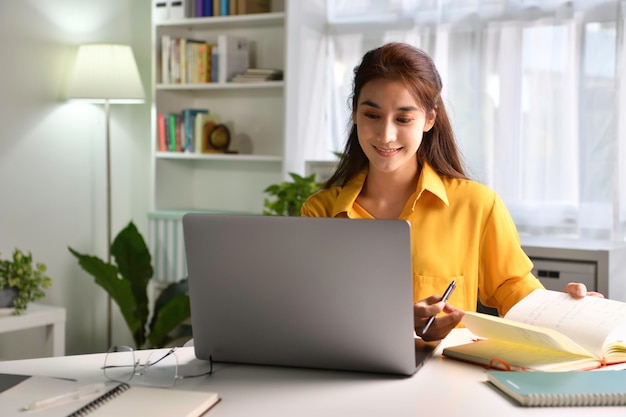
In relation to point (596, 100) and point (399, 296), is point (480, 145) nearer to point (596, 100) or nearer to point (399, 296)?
point (596, 100)

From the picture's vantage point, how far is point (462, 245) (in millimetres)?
2020

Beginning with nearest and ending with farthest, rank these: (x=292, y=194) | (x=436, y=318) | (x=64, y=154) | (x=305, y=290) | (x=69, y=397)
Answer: (x=69, y=397)
(x=305, y=290)
(x=436, y=318)
(x=292, y=194)
(x=64, y=154)

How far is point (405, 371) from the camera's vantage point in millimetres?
1414

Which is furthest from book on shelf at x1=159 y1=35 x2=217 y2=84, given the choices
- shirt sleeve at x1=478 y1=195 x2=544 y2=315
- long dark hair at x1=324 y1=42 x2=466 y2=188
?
shirt sleeve at x1=478 y1=195 x2=544 y2=315

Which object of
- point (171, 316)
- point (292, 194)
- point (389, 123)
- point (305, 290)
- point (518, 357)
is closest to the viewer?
point (305, 290)

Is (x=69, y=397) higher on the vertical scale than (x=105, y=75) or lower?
lower

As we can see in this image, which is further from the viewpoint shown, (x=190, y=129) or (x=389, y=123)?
(x=190, y=129)

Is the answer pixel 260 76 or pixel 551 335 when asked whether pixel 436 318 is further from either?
pixel 260 76

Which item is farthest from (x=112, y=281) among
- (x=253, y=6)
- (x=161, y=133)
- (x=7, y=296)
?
(x=253, y=6)

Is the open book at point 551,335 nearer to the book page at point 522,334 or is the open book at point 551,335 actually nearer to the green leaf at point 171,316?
the book page at point 522,334

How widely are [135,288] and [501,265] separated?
2.46 metres

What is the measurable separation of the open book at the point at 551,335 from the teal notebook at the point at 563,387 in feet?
0.22

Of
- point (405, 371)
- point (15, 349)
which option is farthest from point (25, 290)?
point (405, 371)

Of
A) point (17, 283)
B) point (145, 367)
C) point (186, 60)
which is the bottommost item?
point (17, 283)
